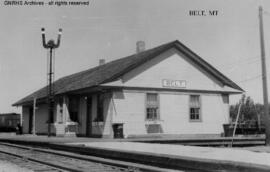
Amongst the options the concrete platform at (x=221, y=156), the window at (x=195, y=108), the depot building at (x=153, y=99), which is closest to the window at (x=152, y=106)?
the depot building at (x=153, y=99)

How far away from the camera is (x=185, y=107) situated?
22984 mm

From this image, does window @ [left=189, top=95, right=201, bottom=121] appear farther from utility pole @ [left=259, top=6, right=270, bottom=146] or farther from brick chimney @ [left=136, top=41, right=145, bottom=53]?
utility pole @ [left=259, top=6, right=270, bottom=146]

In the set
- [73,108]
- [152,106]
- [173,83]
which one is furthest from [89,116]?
[173,83]

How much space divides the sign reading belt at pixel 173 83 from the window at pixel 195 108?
104 centimetres

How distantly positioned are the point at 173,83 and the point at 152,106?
1935mm

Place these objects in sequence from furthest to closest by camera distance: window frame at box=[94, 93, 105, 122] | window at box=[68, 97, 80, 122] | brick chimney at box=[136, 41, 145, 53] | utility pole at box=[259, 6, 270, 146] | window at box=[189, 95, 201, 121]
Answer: brick chimney at box=[136, 41, 145, 53]
window at box=[68, 97, 80, 122]
window at box=[189, 95, 201, 121]
window frame at box=[94, 93, 105, 122]
utility pole at box=[259, 6, 270, 146]

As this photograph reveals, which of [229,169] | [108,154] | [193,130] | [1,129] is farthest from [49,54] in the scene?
[1,129]

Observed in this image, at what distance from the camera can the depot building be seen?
2111 cm

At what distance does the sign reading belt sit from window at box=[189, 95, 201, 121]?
104cm

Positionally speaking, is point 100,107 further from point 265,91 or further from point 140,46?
point 265,91

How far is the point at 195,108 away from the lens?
2345cm

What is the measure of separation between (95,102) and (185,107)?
5317 mm

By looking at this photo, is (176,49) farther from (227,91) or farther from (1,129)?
(1,129)

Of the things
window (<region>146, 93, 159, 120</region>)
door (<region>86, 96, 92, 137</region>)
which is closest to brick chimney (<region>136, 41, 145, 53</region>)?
door (<region>86, 96, 92, 137</region>)
